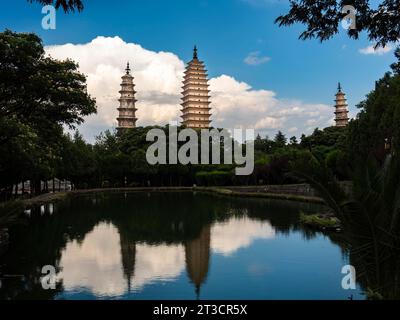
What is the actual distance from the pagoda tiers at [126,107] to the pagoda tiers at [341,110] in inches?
1427

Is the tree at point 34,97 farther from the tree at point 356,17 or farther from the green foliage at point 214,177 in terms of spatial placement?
the green foliage at point 214,177

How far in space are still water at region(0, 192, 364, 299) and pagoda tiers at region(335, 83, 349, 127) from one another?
201ft

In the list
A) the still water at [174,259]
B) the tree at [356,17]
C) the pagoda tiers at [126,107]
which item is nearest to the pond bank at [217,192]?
the still water at [174,259]

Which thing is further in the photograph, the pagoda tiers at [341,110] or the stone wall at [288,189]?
the pagoda tiers at [341,110]

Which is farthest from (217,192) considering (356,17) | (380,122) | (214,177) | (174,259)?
(356,17)

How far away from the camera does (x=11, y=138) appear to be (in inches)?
666

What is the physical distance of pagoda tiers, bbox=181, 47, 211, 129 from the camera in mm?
81000

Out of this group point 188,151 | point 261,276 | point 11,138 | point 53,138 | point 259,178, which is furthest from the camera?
point 188,151

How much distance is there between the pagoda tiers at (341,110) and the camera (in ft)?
271

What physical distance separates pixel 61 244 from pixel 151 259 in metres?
4.84

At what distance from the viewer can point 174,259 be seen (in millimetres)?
14516

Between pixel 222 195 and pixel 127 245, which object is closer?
pixel 127 245

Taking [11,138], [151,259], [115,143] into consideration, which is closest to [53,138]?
[11,138]
